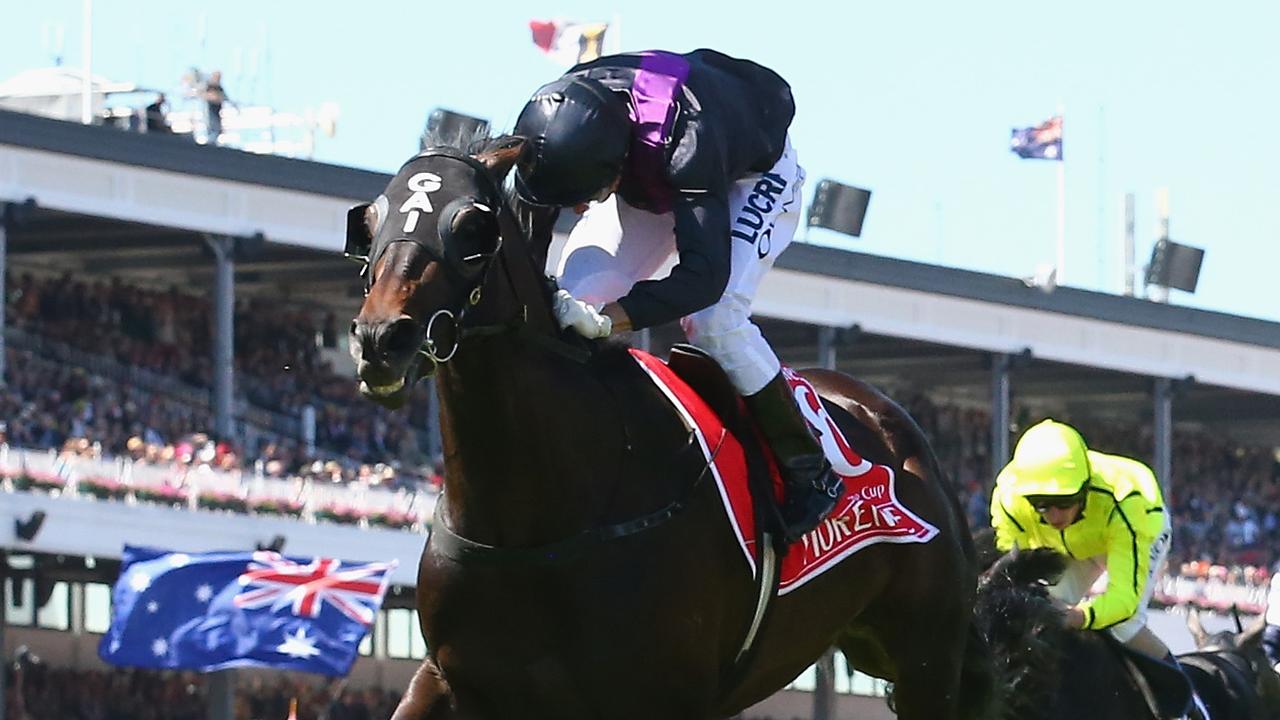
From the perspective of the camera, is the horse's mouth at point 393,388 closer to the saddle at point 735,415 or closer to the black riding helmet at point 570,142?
the black riding helmet at point 570,142

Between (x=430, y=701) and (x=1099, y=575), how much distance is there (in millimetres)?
4020

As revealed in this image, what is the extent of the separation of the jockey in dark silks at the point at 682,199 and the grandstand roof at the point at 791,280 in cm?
1393

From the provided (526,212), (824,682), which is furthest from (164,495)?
(526,212)

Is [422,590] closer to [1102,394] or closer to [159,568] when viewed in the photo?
[159,568]

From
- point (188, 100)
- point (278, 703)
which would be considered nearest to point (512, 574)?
point (278, 703)

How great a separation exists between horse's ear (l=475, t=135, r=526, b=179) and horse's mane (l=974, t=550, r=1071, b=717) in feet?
10.3

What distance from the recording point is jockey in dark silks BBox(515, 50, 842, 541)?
5.51m

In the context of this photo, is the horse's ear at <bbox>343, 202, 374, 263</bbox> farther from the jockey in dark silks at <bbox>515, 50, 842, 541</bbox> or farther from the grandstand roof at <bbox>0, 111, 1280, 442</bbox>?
the grandstand roof at <bbox>0, 111, 1280, 442</bbox>

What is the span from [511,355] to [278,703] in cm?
1767


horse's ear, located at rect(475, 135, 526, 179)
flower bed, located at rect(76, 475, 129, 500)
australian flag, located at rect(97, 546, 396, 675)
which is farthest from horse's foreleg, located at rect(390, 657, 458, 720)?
flower bed, located at rect(76, 475, 129, 500)

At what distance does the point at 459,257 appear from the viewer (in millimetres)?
4984

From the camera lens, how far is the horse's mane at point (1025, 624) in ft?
26.2

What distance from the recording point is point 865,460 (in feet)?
22.0

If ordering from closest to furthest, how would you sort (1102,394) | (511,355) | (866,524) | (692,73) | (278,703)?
1. (511,355)
2. (692,73)
3. (866,524)
4. (278,703)
5. (1102,394)
